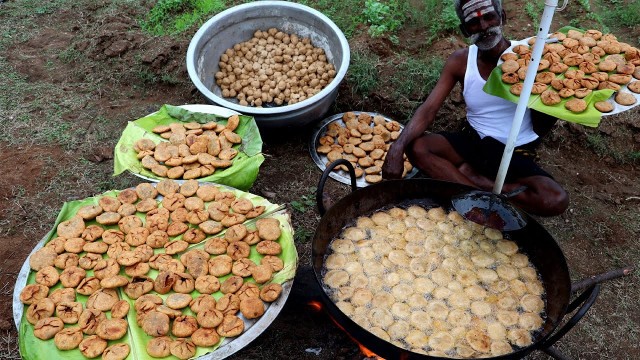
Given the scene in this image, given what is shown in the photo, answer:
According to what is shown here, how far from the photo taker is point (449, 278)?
261cm

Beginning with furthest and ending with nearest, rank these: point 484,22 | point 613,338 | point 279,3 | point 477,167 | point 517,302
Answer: point 279,3
point 477,167
point 613,338
point 484,22
point 517,302

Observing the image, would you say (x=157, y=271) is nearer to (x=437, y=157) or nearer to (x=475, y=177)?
(x=437, y=157)

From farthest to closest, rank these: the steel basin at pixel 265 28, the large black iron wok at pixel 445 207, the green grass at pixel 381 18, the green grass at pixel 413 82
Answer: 1. the green grass at pixel 381 18
2. the green grass at pixel 413 82
3. the steel basin at pixel 265 28
4. the large black iron wok at pixel 445 207

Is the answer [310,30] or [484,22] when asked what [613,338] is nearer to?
[484,22]

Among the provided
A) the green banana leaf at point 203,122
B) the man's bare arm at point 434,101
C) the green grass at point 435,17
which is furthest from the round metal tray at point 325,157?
the green grass at point 435,17

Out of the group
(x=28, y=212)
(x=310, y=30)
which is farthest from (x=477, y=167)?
(x=28, y=212)

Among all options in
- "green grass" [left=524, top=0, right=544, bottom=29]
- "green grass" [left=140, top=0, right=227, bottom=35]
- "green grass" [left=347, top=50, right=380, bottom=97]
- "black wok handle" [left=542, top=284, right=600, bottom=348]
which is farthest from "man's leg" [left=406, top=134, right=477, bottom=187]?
"green grass" [left=140, top=0, right=227, bottom=35]

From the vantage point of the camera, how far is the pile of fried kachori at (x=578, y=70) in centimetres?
280

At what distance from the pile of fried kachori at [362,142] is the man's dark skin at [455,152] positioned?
2.00 feet

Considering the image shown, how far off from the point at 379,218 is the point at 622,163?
2.96 metres

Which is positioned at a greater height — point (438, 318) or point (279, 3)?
point (279, 3)

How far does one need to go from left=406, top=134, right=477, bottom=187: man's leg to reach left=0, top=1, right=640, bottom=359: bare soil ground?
0.79m

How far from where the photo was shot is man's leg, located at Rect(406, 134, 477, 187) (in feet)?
12.4

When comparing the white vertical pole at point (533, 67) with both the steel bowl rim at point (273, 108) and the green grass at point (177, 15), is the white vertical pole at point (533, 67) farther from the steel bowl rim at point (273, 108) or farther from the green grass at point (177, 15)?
the green grass at point (177, 15)
